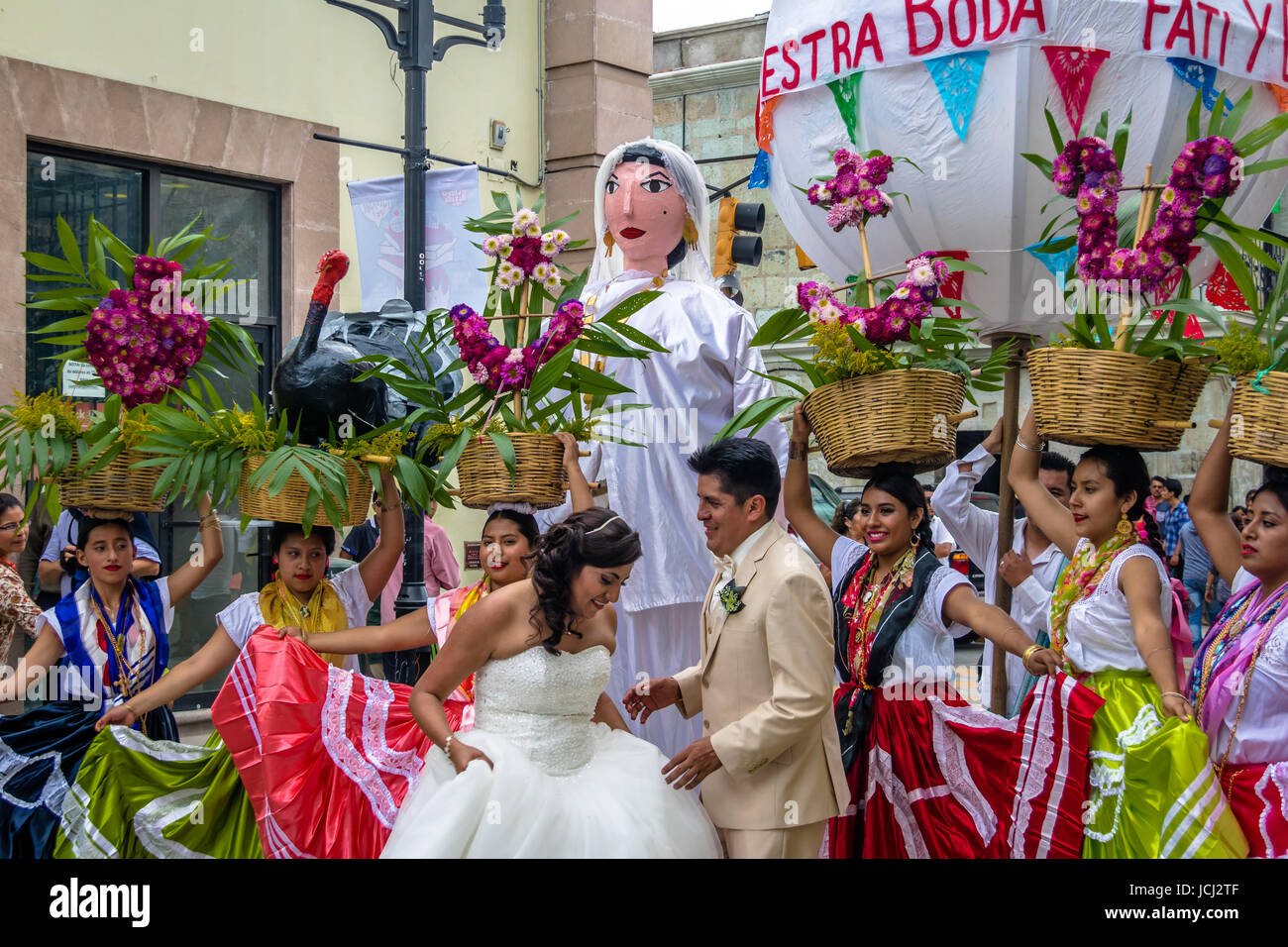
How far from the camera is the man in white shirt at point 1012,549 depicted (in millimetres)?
4812

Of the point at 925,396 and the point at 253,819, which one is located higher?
the point at 925,396

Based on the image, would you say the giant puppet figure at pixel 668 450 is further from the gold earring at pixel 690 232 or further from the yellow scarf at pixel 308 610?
the yellow scarf at pixel 308 610

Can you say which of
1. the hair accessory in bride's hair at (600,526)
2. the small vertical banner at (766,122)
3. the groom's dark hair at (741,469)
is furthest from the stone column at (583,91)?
the hair accessory in bride's hair at (600,526)

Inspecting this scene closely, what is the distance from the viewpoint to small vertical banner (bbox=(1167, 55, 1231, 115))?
4199 mm

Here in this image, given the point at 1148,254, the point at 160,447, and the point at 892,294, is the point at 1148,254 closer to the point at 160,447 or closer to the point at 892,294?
the point at 892,294

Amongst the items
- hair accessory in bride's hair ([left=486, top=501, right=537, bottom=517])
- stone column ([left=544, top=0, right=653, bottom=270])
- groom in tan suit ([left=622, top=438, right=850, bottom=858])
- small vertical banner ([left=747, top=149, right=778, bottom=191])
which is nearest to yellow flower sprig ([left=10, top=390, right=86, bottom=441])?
hair accessory in bride's hair ([left=486, top=501, right=537, bottom=517])

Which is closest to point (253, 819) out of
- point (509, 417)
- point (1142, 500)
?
point (509, 417)

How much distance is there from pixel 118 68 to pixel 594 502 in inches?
208

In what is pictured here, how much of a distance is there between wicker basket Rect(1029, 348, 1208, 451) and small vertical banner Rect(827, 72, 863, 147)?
1135 mm

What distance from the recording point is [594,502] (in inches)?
200

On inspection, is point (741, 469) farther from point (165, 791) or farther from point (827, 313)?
point (165, 791)

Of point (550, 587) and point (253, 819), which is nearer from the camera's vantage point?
point (550, 587)

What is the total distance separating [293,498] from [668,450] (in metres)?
1.31

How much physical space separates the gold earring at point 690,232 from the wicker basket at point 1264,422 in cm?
226
